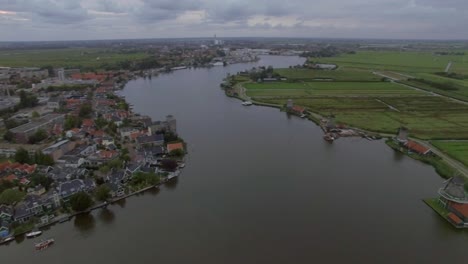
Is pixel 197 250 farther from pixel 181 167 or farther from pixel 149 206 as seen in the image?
pixel 181 167

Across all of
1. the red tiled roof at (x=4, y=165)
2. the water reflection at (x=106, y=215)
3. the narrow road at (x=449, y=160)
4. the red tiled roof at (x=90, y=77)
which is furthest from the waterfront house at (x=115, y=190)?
the red tiled roof at (x=90, y=77)

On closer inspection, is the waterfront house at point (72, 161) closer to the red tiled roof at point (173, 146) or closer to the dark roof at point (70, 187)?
the dark roof at point (70, 187)

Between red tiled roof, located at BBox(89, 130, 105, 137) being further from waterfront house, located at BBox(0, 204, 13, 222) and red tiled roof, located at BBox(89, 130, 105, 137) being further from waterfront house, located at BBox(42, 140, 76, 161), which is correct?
waterfront house, located at BBox(0, 204, 13, 222)

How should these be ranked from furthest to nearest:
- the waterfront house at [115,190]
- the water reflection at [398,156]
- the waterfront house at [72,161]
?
the water reflection at [398,156]
the waterfront house at [72,161]
the waterfront house at [115,190]

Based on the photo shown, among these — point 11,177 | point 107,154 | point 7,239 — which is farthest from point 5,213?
point 107,154

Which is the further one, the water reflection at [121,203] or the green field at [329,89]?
the green field at [329,89]

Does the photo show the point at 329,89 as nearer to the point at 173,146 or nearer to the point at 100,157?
the point at 173,146

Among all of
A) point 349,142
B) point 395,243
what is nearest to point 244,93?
point 349,142
